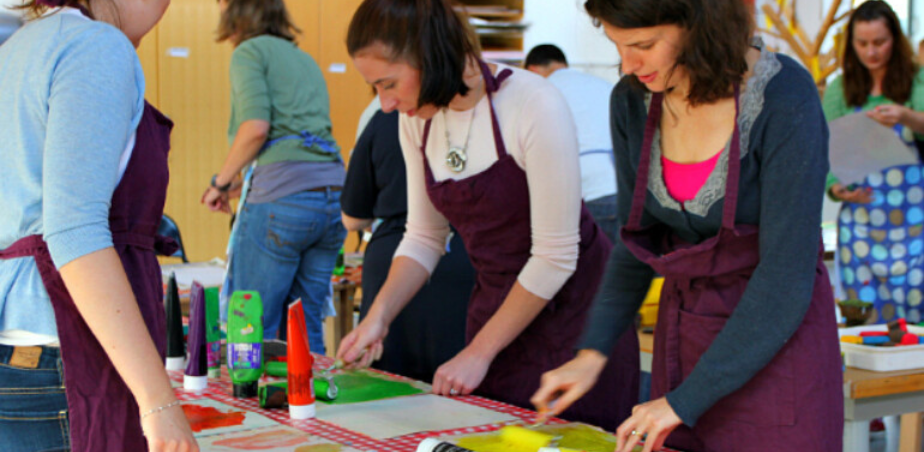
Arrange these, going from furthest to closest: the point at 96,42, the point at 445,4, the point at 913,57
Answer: the point at 913,57
the point at 445,4
the point at 96,42

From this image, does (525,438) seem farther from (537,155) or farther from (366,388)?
(537,155)

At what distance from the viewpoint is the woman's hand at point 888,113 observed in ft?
10.9

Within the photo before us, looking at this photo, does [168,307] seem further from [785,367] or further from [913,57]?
[913,57]

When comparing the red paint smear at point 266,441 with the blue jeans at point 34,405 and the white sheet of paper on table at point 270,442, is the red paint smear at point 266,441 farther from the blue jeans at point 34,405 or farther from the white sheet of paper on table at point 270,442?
the blue jeans at point 34,405

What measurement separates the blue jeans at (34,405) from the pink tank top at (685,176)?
96cm

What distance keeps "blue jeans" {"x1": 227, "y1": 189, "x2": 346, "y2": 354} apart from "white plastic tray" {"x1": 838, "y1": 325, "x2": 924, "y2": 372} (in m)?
1.91

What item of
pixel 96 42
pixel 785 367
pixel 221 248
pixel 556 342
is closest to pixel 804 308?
pixel 785 367

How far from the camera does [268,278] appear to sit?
3.41m

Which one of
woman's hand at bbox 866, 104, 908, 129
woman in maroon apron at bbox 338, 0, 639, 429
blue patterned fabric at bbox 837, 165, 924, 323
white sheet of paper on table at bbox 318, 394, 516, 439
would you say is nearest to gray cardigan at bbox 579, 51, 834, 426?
white sheet of paper on table at bbox 318, 394, 516, 439

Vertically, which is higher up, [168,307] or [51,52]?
[51,52]

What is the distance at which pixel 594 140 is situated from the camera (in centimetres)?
397

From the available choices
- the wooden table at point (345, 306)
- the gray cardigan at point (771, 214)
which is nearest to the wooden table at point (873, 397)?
the gray cardigan at point (771, 214)

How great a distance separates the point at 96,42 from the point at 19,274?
320 millimetres

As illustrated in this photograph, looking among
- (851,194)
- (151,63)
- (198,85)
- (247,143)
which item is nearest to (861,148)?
(851,194)
